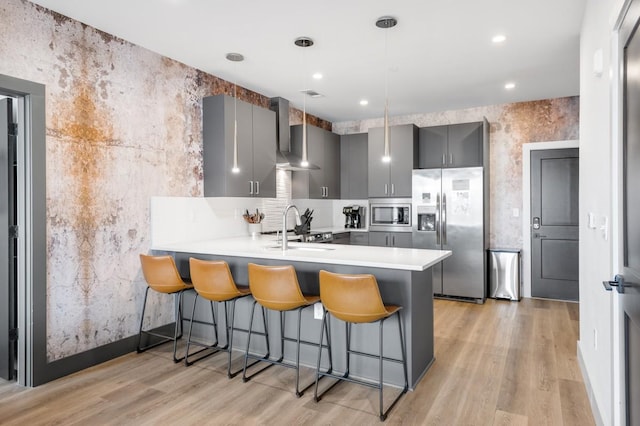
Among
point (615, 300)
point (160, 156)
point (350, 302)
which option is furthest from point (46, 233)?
point (615, 300)

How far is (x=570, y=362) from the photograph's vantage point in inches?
131

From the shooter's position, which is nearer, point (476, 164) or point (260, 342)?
point (260, 342)

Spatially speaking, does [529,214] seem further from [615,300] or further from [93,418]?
[93,418]

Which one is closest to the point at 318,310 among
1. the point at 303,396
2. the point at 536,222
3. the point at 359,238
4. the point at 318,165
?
the point at 303,396

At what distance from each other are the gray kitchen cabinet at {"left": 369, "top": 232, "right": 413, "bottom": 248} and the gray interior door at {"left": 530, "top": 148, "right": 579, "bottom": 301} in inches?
66.7

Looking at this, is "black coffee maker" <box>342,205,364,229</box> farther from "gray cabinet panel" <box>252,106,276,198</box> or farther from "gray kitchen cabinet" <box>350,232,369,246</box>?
"gray cabinet panel" <box>252,106,276,198</box>

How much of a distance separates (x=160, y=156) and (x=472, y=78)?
3.48 metres

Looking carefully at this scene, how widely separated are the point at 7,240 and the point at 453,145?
16.7ft

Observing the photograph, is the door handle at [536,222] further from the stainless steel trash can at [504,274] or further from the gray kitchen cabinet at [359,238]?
the gray kitchen cabinet at [359,238]

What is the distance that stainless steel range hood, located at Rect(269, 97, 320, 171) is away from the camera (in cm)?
532

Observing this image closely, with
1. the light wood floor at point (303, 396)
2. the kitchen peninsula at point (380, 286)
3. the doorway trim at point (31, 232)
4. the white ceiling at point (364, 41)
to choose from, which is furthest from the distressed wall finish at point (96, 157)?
the kitchen peninsula at point (380, 286)

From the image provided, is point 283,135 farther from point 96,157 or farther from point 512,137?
point 512,137

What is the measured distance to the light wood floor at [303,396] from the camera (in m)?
2.51

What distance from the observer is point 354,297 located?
2.57 m
